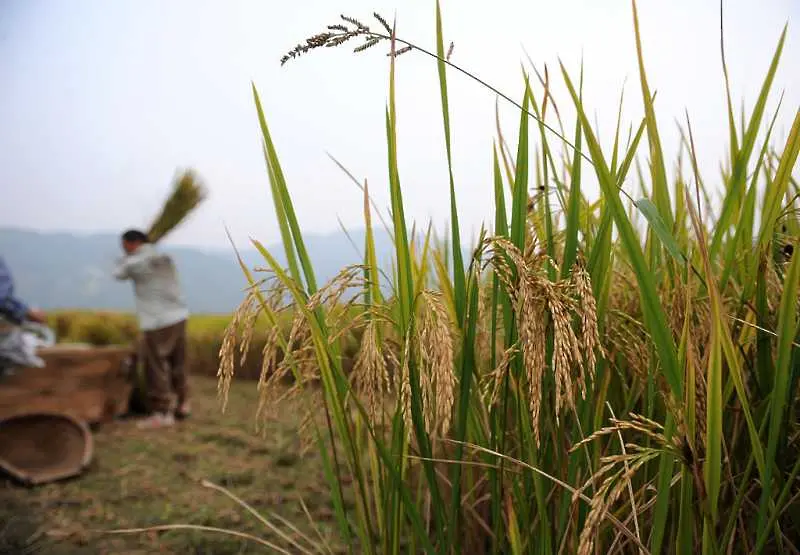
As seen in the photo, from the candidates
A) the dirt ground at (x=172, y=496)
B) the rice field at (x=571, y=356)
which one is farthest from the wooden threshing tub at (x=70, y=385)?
the rice field at (x=571, y=356)

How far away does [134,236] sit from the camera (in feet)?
18.0

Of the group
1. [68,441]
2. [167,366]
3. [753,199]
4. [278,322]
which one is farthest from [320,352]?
[167,366]

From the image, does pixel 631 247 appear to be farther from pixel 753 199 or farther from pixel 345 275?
pixel 753 199

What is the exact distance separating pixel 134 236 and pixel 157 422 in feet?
4.50

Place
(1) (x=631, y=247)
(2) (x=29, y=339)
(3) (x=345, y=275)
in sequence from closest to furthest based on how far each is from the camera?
(1) (x=631, y=247), (3) (x=345, y=275), (2) (x=29, y=339)

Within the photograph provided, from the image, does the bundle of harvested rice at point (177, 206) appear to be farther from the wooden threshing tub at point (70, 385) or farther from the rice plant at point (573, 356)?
the rice plant at point (573, 356)

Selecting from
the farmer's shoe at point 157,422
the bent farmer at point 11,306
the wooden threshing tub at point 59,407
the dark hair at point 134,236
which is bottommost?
the farmer's shoe at point 157,422

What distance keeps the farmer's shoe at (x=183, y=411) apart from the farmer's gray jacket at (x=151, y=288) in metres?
0.62

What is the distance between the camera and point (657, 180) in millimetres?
Answer: 1259

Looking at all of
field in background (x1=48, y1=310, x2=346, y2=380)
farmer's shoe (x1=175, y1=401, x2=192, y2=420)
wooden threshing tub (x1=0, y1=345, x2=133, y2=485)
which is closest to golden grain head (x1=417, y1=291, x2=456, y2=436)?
wooden threshing tub (x1=0, y1=345, x2=133, y2=485)

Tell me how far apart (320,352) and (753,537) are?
822 millimetres

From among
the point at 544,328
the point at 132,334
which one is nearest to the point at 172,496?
the point at 544,328

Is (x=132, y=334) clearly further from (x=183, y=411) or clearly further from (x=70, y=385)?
(x=70, y=385)

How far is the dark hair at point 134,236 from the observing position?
5465 mm
